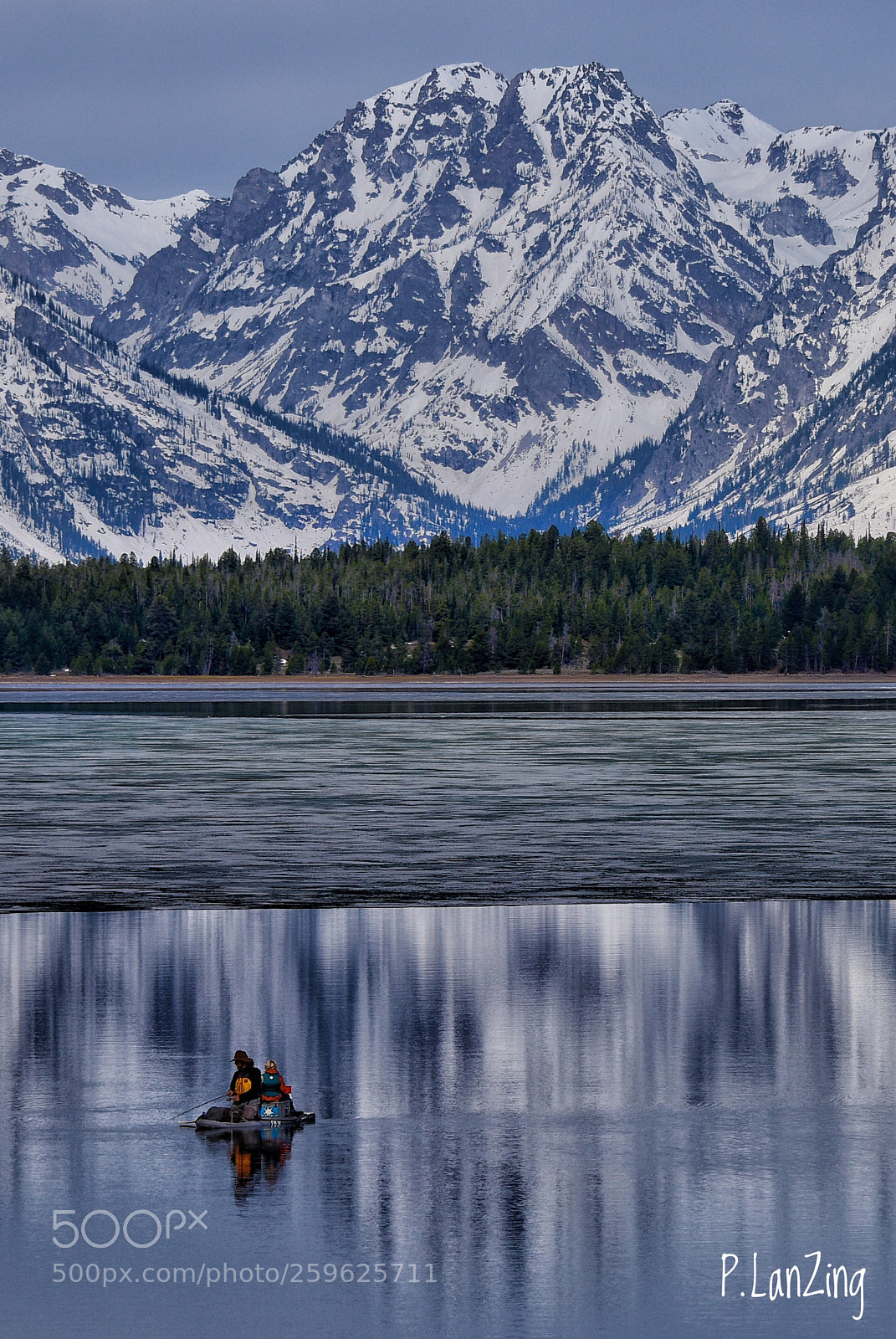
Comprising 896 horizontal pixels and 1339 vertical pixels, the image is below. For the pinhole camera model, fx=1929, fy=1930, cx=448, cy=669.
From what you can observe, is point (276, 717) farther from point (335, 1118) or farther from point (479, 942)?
point (335, 1118)

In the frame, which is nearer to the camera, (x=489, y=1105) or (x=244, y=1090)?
(x=244, y=1090)

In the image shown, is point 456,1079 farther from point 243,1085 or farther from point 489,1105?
point 243,1085

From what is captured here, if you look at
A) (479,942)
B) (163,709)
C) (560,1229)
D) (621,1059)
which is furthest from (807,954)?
(163,709)

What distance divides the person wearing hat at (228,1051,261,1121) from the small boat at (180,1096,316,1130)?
64mm

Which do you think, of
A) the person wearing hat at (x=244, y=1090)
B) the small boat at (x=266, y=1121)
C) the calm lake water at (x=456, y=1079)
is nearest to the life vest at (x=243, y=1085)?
the person wearing hat at (x=244, y=1090)

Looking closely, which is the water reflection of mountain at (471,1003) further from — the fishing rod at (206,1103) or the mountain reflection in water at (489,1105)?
the fishing rod at (206,1103)

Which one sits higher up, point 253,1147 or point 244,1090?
point 244,1090

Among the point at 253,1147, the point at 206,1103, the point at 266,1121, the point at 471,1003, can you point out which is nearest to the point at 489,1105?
the point at 266,1121

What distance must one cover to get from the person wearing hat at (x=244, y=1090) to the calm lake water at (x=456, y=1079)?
491mm

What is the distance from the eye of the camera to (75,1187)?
59.3 feet

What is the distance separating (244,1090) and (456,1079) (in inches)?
113

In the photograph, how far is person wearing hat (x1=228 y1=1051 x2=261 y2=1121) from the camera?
2030 cm

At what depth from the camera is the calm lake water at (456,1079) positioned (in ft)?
52.2

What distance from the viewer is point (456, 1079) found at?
2231 cm
